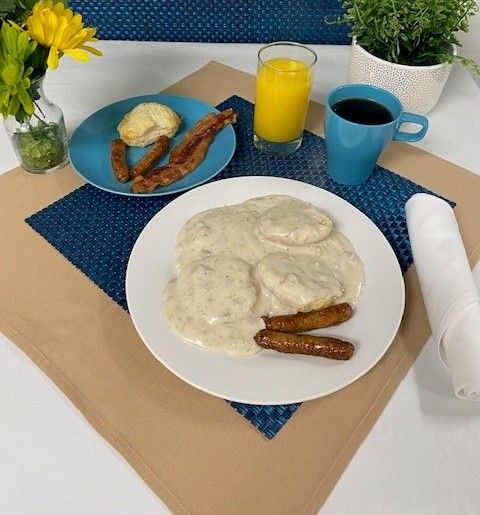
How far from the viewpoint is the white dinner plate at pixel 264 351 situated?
2.22ft

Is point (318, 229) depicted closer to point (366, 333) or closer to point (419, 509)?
point (366, 333)

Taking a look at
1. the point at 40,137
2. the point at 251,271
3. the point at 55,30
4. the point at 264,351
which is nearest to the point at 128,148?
the point at 40,137

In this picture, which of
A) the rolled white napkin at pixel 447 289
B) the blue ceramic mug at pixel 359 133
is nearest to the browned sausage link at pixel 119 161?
the blue ceramic mug at pixel 359 133

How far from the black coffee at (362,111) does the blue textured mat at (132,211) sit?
13cm

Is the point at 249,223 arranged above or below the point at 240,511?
above

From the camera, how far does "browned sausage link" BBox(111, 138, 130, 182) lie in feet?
3.33

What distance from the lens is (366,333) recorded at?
742 millimetres

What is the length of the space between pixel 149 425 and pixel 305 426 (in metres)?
0.22

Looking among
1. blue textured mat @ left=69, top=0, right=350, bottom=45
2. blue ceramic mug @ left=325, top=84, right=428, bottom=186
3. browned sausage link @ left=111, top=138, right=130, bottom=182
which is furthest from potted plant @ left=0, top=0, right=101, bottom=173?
blue textured mat @ left=69, top=0, right=350, bottom=45

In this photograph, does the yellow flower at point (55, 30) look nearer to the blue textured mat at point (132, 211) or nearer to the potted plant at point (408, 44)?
the blue textured mat at point (132, 211)

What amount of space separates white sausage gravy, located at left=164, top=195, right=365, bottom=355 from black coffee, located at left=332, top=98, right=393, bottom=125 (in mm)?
253

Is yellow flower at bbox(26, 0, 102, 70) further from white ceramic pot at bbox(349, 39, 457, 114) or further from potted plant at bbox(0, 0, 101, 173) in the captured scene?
white ceramic pot at bbox(349, 39, 457, 114)

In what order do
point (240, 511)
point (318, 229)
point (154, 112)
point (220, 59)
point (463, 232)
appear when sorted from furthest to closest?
point (220, 59) < point (154, 112) < point (463, 232) < point (318, 229) < point (240, 511)

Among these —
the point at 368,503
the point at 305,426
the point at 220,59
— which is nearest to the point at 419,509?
the point at 368,503
